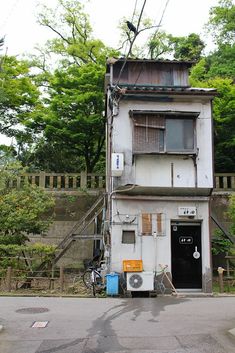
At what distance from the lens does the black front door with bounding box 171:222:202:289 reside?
14500 mm

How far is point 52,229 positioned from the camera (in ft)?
61.3

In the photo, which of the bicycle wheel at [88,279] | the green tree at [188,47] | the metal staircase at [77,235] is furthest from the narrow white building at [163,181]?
the green tree at [188,47]

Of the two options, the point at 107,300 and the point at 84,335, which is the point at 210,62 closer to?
the point at 107,300

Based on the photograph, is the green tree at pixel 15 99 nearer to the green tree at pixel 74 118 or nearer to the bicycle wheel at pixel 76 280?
the green tree at pixel 74 118

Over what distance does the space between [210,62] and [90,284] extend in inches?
867

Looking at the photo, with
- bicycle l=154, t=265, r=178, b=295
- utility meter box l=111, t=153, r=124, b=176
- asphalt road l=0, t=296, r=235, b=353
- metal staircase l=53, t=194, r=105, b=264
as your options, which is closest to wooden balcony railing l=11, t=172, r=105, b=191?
metal staircase l=53, t=194, r=105, b=264

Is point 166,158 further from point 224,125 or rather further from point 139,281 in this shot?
point 224,125

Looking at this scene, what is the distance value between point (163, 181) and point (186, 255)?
2947 mm

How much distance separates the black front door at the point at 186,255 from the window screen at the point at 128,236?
5.16 ft

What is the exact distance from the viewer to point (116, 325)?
8.83m

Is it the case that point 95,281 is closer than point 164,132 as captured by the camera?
Yes

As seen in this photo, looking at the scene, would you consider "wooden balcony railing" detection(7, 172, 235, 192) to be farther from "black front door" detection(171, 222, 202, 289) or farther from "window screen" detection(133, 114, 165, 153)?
"window screen" detection(133, 114, 165, 153)

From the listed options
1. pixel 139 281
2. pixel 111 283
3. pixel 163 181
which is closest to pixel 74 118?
pixel 163 181

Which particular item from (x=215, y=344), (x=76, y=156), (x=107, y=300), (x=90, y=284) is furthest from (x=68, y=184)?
(x=215, y=344)
